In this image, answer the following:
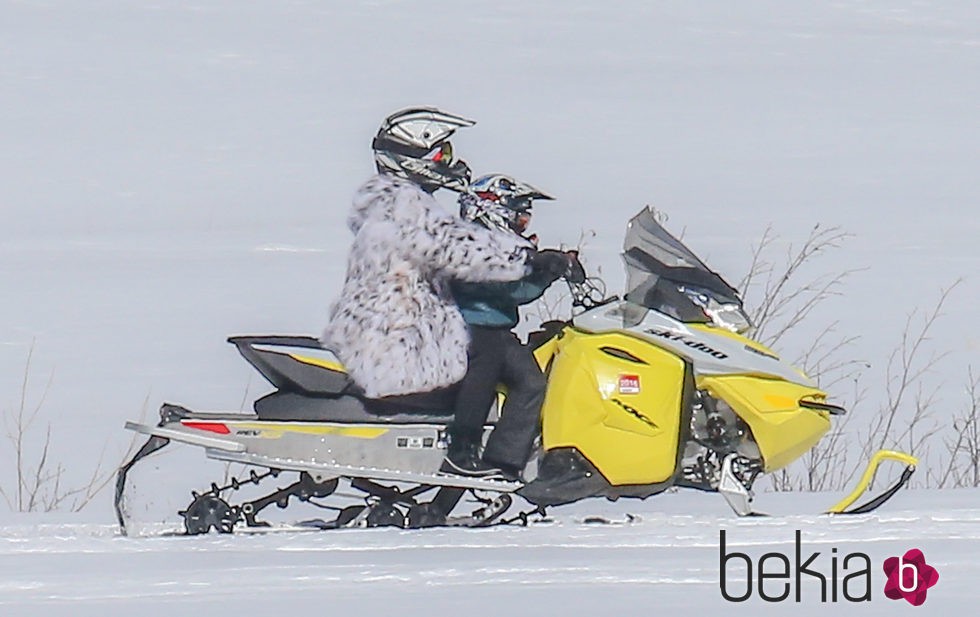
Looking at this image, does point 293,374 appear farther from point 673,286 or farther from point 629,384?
point 673,286

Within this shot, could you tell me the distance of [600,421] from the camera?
6.41 m

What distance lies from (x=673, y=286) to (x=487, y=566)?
4.49 feet

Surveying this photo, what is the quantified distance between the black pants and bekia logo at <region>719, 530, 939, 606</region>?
0.89 meters

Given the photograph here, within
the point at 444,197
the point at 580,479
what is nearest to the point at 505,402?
the point at 580,479

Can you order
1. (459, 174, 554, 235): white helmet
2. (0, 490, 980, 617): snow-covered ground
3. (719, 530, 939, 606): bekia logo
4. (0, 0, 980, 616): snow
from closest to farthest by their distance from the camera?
1. (0, 490, 980, 617): snow-covered ground
2. (719, 530, 939, 606): bekia logo
3. (0, 0, 980, 616): snow
4. (459, 174, 554, 235): white helmet

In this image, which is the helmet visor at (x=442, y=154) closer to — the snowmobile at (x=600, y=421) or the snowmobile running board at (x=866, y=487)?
the snowmobile at (x=600, y=421)

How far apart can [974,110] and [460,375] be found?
11586 mm

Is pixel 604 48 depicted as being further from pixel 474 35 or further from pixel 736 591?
pixel 736 591

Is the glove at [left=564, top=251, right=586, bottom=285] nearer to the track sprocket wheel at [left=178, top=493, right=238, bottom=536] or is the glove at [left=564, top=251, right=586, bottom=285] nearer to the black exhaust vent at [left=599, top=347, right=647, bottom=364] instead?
the black exhaust vent at [left=599, top=347, right=647, bottom=364]

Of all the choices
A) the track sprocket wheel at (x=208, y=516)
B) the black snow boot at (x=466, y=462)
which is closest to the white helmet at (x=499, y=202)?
the black snow boot at (x=466, y=462)

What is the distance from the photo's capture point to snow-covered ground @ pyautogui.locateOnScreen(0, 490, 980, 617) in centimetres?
518

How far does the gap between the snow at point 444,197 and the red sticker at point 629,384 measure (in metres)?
0.45

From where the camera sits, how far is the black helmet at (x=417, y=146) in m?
6.37

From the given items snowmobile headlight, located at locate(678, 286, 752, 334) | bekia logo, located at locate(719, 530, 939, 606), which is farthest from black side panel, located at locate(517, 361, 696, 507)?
bekia logo, located at locate(719, 530, 939, 606)
